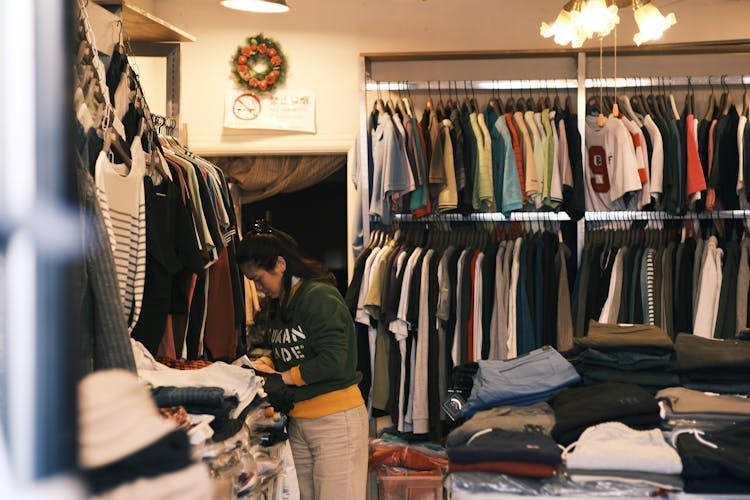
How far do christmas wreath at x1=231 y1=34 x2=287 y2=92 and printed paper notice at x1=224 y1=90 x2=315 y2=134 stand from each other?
0.07 metres

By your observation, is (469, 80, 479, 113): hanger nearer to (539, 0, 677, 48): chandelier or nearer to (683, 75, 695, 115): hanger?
(683, 75, 695, 115): hanger

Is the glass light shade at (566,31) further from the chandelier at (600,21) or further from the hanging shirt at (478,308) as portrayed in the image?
the hanging shirt at (478,308)

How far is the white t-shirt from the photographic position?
5.02 meters

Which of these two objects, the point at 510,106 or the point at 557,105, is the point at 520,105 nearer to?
the point at 510,106

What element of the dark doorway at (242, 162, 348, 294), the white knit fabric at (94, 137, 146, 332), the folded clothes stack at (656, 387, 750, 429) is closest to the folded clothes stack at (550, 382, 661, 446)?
the folded clothes stack at (656, 387, 750, 429)

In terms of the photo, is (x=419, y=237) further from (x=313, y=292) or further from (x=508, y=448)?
(x=508, y=448)

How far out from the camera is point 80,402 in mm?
380

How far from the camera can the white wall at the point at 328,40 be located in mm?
5793

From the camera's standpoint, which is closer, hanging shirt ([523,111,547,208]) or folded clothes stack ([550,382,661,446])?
folded clothes stack ([550,382,661,446])

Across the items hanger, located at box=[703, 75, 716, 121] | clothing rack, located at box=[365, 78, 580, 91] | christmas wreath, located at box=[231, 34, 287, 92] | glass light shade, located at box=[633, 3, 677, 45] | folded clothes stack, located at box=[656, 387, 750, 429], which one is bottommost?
folded clothes stack, located at box=[656, 387, 750, 429]

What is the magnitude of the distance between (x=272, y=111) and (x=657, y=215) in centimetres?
254

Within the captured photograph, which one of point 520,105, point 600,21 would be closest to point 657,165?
point 520,105

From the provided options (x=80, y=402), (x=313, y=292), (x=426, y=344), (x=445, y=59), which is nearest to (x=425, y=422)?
(x=426, y=344)

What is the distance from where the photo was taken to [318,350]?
363cm
